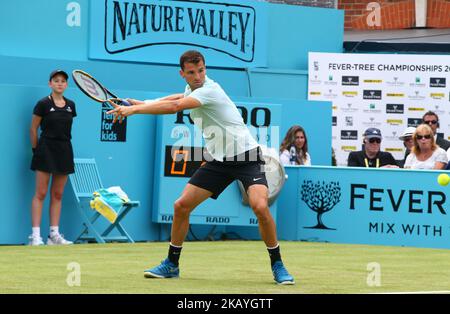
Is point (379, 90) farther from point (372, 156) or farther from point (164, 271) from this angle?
point (164, 271)

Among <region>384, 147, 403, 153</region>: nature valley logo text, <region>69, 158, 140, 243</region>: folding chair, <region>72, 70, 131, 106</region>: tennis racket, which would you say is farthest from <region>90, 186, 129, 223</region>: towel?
<region>384, 147, 403, 153</region>: nature valley logo text

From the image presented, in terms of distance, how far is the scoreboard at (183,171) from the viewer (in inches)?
674

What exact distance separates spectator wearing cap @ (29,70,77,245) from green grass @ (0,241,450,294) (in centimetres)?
65

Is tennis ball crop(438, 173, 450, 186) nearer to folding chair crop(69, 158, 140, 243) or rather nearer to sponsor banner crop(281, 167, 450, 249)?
sponsor banner crop(281, 167, 450, 249)

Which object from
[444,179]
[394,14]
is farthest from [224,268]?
[394,14]

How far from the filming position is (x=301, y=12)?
2184 centimetres

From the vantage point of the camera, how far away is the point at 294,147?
58.9 feet

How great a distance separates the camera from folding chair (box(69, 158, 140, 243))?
16.5m

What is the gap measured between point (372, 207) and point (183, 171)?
8.80ft

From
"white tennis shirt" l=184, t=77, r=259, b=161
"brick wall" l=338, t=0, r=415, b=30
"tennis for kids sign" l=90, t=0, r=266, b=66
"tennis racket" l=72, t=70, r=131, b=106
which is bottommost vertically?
"white tennis shirt" l=184, t=77, r=259, b=161

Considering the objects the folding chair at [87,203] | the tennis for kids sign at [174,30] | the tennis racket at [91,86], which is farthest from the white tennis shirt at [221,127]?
the tennis for kids sign at [174,30]

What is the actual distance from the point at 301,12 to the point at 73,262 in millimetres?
9977

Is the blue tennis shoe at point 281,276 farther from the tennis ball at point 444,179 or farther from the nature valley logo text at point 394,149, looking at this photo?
the nature valley logo text at point 394,149
